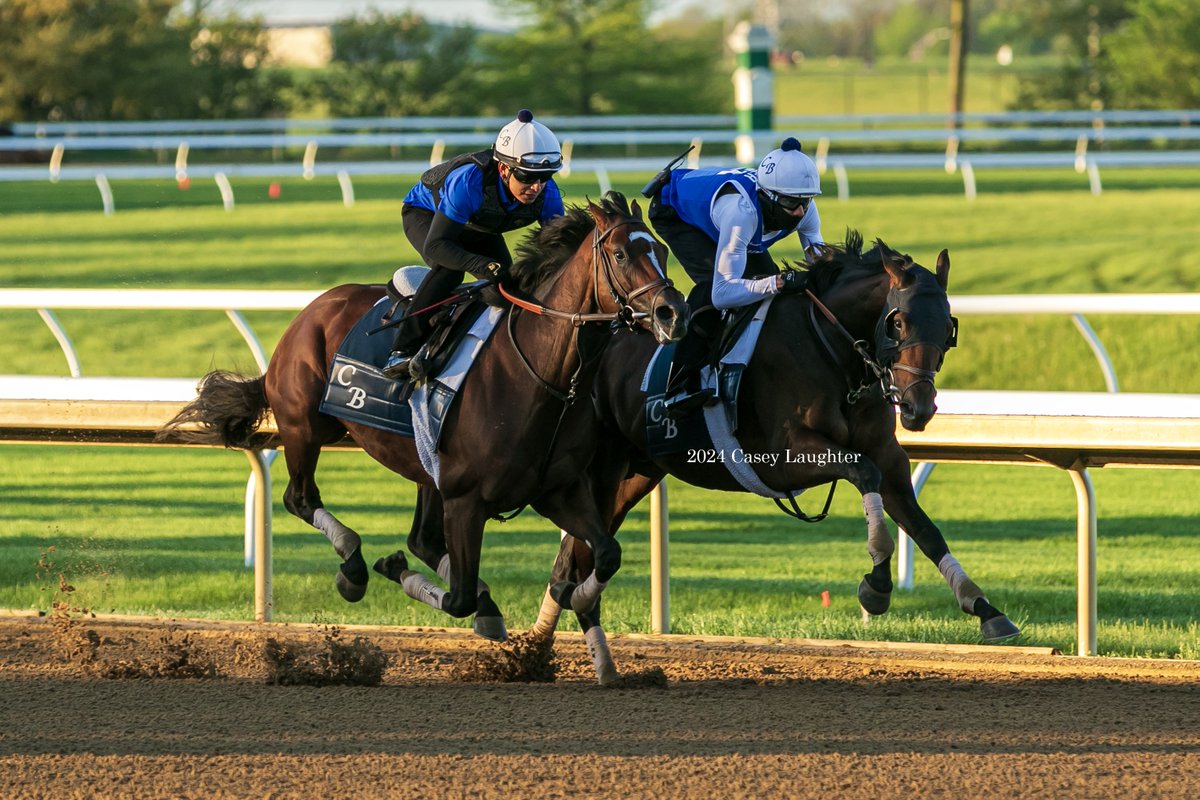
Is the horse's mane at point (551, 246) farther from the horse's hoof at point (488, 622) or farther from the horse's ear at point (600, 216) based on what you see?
the horse's hoof at point (488, 622)

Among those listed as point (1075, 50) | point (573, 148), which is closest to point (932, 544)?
point (573, 148)

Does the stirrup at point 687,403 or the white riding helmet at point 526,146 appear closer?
the white riding helmet at point 526,146

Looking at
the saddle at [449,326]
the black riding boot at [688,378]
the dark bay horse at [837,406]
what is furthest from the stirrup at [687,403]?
the saddle at [449,326]

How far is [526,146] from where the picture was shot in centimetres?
520

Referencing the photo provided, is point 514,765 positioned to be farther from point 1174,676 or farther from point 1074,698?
point 1174,676

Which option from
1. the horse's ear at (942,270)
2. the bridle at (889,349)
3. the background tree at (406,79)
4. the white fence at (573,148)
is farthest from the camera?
the background tree at (406,79)

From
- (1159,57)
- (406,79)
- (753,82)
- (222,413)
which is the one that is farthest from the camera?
(406,79)

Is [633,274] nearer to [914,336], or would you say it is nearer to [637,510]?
[914,336]

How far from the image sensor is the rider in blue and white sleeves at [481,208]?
5.25 m

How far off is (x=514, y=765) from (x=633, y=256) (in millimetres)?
1499

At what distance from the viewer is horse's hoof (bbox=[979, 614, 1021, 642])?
4.94 metres

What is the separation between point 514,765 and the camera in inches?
159

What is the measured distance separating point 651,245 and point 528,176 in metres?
0.65

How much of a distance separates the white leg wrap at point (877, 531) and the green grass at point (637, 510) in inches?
37.6
